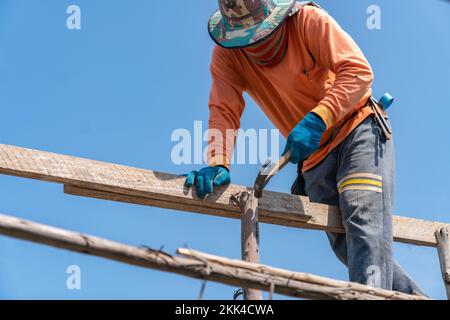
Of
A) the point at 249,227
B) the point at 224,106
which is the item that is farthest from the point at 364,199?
the point at 224,106

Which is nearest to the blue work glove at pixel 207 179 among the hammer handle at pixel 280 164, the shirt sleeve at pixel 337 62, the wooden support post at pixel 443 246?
the hammer handle at pixel 280 164

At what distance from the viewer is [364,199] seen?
5.54 meters

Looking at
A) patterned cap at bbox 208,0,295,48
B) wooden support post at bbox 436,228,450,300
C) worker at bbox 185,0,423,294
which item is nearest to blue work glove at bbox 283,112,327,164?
worker at bbox 185,0,423,294

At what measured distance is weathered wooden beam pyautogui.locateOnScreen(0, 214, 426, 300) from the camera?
3.49 meters

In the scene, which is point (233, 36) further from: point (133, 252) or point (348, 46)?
point (133, 252)

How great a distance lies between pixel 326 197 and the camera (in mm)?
5965

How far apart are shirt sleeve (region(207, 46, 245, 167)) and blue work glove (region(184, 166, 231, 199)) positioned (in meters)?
0.23

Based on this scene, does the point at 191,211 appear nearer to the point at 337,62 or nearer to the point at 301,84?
the point at 301,84

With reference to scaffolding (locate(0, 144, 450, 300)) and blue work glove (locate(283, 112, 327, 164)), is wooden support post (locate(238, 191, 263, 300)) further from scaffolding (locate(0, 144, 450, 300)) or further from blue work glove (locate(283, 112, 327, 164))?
blue work glove (locate(283, 112, 327, 164))

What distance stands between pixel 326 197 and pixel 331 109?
0.67 meters

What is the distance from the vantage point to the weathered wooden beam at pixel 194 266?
3.49 meters

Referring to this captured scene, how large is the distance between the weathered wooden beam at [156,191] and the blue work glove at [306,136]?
1.13 ft

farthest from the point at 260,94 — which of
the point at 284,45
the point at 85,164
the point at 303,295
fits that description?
the point at 303,295

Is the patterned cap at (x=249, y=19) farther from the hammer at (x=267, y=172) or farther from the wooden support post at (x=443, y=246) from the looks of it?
the wooden support post at (x=443, y=246)
